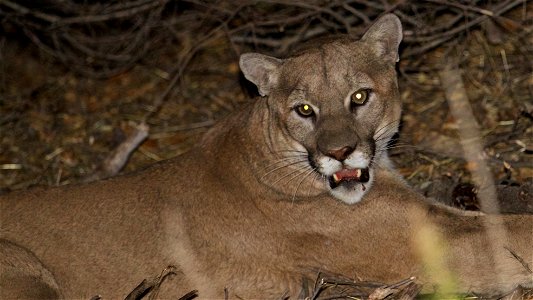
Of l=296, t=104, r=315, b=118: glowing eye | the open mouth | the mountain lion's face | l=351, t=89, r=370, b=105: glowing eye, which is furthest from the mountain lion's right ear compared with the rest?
the open mouth

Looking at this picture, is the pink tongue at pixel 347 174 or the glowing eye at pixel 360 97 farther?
the glowing eye at pixel 360 97

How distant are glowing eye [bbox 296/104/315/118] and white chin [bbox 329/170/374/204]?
1.87 ft

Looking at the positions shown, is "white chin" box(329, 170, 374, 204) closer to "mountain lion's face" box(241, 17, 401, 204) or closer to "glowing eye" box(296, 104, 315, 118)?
"mountain lion's face" box(241, 17, 401, 204)

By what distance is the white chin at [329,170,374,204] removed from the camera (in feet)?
21.1

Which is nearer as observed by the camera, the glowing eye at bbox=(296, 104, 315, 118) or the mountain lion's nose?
the mountain lion's nose

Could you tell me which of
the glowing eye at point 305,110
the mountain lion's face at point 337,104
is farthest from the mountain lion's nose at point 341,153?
the glowing eye at point 305,110

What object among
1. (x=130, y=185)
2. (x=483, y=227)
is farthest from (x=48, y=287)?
(x=483, y=227)

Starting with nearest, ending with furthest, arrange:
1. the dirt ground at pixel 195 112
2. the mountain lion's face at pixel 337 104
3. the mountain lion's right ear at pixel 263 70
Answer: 1. the mountain lion's face at pixel 337 104
2. the mountain lion's right ear at pixel 263 70
3. the dirt ground at pixel 195 112

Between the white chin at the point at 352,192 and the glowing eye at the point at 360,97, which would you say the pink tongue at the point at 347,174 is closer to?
the white chin at the point at 352,192

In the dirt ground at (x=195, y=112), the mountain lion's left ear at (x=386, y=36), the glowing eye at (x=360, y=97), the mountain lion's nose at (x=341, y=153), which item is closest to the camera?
the mountain lion's nose at (x=341, y=153)

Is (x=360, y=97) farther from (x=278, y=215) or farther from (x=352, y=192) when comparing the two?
(x=278, y=215)

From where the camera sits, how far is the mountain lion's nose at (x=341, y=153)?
6199mm

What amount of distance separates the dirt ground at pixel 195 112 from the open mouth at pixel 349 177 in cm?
139

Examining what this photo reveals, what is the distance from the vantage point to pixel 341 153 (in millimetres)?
6207
